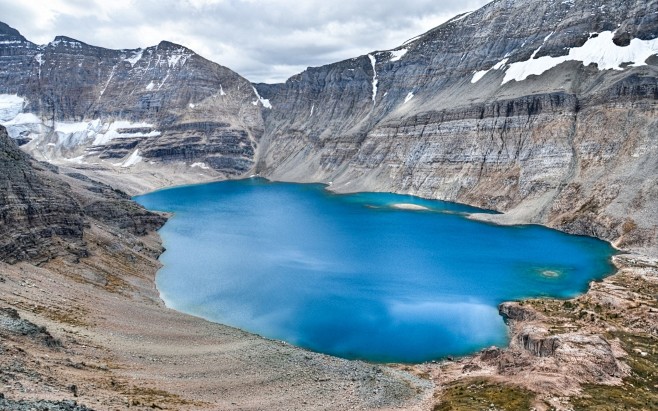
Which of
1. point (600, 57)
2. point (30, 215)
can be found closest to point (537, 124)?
point (600, 57)

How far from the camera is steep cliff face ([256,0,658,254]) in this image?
10181 cm

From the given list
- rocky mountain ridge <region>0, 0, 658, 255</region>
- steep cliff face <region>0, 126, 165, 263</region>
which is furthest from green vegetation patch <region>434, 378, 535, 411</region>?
rocky mountain ridge <region>0, 0, 658, 255</region>

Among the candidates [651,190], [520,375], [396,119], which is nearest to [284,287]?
[520,375]

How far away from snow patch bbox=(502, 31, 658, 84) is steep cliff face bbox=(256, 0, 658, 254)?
33 cm

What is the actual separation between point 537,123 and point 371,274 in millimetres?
80136

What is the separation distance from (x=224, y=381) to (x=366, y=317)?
2339cm

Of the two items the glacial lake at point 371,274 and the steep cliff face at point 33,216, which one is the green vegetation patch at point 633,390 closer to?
the glacial lake at point 371,274

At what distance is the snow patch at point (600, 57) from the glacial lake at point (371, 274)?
47.8m

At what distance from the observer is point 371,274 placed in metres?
75.3

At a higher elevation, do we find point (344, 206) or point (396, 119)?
point (396, 119)

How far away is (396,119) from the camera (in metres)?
186

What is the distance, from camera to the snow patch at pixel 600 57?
124 meters

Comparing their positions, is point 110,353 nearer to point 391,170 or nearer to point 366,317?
point 366,317

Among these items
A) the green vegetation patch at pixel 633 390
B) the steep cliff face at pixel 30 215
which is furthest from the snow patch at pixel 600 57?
the steep cliff face at pixel 30 215
